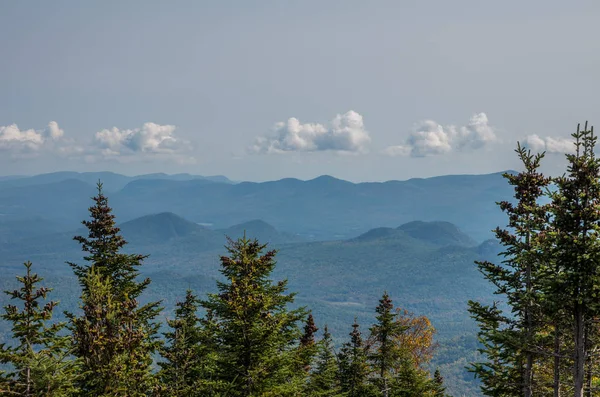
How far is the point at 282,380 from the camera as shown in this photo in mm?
20250

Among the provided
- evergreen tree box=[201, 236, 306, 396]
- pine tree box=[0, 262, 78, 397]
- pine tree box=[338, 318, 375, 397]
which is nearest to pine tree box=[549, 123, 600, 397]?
evergreen tree box=[201, 236, 306, 396]

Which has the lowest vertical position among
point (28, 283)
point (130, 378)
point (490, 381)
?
point (490, 381)

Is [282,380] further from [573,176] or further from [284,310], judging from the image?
[573,176]

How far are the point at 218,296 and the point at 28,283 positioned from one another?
7.53 meters

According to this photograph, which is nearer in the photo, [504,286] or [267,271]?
[504,286]

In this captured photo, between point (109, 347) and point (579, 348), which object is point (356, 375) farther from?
point (109, 347)

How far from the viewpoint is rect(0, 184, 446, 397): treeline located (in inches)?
546

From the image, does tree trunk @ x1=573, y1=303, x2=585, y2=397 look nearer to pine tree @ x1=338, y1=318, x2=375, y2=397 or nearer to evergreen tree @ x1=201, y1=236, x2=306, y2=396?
evergreen tree @ x1=201, y1=236, x2=306, y2=396

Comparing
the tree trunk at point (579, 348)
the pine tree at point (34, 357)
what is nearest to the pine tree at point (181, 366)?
the pine tree at point (34, 357)

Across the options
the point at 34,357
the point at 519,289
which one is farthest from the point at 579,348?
the point at 34,357

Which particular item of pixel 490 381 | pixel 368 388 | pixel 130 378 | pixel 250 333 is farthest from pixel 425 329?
pixel 130 378

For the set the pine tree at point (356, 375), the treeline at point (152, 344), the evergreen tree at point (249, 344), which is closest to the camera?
the treeline at point (152, 344)

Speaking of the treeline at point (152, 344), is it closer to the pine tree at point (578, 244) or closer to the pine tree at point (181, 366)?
the pine tree at point (181, 366)

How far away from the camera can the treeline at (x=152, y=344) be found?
13875 millimetres
